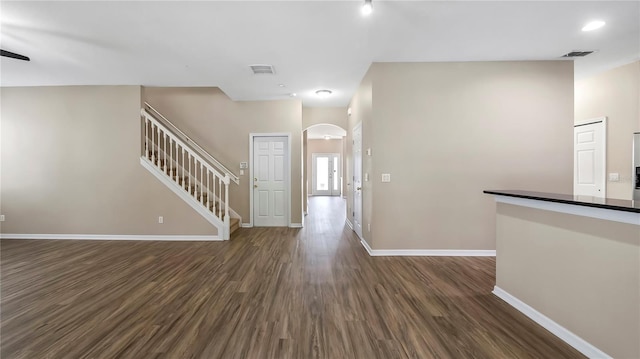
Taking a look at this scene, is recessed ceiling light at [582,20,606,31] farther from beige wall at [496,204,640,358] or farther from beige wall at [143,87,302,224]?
beige wall at [143,87,302,224]

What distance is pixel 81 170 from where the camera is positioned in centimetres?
504

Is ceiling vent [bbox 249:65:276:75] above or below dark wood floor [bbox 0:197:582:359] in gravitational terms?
above

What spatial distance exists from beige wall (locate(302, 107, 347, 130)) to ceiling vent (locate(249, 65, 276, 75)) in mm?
2491

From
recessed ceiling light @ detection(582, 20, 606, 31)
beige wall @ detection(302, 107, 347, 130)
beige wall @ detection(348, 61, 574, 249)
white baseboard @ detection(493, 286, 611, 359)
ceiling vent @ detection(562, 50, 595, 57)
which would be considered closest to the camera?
white baseboard @ detection(493, 286, 611, 359)

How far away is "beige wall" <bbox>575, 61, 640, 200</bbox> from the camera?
4.00 meters

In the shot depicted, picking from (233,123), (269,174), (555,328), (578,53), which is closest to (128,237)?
(269,174)

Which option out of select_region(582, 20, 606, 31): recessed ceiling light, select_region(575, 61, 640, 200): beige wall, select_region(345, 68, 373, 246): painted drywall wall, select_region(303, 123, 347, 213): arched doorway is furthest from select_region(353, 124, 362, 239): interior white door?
select_region(303, 123, 347, 213): arched doorway

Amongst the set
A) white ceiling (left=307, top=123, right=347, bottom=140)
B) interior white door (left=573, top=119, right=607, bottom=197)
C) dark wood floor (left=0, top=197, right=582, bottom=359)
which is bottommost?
dark wood floor (left=0, top=197, right=582, bottom=359)

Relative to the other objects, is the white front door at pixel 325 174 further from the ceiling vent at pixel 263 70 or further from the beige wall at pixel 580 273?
the beige wall at pixel 580 273

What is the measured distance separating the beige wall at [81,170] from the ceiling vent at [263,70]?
2.56 m

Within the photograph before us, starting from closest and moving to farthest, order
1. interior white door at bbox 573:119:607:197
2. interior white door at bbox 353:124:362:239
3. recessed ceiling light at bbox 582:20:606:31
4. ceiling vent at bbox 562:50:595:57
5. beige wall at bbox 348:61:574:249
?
recessed ceiling light at bbox 582:20:606:31 < ceiling vent at bbox 562:50:595:57 < beige wall at bbox 348:61:574:249 < interior white door at bbox 573:119:607:197 < interior white door at bbox 353:124:362:239

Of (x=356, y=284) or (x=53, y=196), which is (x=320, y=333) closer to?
(x=356, y=284)

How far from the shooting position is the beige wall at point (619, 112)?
4000 mm

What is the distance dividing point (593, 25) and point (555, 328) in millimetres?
3249
